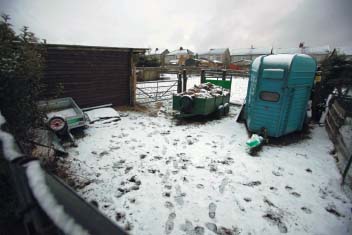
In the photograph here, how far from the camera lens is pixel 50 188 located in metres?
0.87

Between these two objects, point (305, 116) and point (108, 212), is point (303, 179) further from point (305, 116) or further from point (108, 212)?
point (108, 212)

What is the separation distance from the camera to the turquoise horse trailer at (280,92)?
4656mm

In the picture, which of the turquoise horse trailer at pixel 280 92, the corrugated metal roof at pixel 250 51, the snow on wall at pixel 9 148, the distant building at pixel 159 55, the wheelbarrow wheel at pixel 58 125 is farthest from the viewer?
the corrugated metal roof at pixel 250 51

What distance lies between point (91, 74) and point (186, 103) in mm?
4027

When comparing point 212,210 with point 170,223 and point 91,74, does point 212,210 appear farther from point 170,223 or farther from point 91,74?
point 91,74

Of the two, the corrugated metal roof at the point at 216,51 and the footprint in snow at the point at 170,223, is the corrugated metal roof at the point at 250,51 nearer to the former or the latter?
the corrugated metal roof at the point at 216,51

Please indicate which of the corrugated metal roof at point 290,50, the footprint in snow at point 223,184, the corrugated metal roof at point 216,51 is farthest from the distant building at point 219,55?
the footprint in snow at point 223,184

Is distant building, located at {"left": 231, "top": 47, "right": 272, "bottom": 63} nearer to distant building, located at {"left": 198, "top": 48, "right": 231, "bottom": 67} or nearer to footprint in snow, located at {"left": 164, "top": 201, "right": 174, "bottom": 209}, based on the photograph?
distant building, located at {"left": 198, "top": 48, "right": 231, "bottom": 67}

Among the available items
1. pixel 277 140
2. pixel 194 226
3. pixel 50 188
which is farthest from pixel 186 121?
pixel 50 188

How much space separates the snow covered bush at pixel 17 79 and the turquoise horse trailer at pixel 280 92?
4.99m

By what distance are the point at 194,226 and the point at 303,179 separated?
2.52m

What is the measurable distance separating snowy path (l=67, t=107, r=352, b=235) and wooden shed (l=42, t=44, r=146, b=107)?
98.4 inches

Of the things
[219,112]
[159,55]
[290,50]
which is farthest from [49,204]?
[290,50]

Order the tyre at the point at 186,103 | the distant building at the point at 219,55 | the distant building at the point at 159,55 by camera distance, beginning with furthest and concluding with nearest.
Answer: the distant building at the point at 219,55
the distant building at the point at 159,55
the tyre at the point at 186,103
